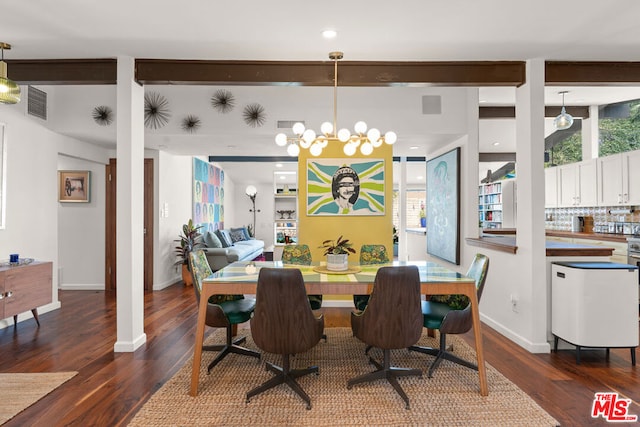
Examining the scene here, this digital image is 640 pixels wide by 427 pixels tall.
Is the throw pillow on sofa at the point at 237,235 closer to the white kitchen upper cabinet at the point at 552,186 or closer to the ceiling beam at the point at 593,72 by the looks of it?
the white kitchen upper cabinet at the point at 552,186

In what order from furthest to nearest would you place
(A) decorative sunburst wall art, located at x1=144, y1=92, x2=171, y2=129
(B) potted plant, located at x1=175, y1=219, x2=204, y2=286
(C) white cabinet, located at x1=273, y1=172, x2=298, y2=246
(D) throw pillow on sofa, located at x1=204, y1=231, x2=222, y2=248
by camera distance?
(C) white cabinet, located at x1=273, y1=172, x2=298, y2=246, (D) throw pillow on sofa, located at x1=204, y1=231, x2=222, y2=248, (B) potted plant, located at x1=175, y1=219, x2=204, y2=286, (A) decorative sunburst wall art, located at x1=144, y1=92, x2=171, y2=129

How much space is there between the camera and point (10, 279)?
12.0 feet

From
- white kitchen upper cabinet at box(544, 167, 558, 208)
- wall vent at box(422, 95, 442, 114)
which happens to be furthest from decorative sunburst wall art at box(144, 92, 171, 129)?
white kitchen upper cabinet at box(544, 167, 558, 208)

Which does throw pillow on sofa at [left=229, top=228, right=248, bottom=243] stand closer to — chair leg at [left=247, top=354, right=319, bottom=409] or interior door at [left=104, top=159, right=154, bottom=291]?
interior door at [left=104, top=159, right=154, bottom=291]

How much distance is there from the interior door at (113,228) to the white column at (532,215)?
5.25 metres

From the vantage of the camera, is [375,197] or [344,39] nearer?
[344,39]

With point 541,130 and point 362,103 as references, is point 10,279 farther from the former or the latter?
point 541,130

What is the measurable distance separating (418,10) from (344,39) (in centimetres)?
66

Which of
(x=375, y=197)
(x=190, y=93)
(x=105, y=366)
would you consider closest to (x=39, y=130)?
(x=190, y=93)

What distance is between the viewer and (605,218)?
246 inches

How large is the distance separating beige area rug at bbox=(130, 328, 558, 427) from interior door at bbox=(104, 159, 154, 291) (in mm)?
3541

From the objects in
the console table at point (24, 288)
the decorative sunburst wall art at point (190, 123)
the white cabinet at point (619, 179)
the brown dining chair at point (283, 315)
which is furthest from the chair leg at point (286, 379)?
the white cabinet at point (619, 179)

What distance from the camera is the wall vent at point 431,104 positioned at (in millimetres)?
4801

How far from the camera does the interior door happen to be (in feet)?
19.9
